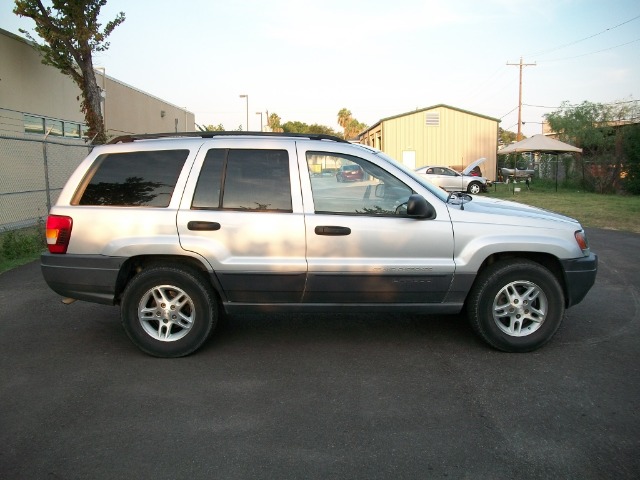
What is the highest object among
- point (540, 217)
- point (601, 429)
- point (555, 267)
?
point (540, 217)

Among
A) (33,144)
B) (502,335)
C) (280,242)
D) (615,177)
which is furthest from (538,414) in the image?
(615,177)

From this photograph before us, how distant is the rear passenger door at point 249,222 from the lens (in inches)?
177

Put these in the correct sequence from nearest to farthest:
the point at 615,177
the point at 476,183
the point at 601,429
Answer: the point at 601,429 → the point at 615,177 → the point at 476,183

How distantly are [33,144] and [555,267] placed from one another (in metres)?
13.6

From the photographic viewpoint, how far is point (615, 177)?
23.3 m

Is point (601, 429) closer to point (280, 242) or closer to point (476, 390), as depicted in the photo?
point (476, 390)

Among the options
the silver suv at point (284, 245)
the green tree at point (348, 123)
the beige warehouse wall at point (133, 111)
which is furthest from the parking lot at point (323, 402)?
the green tree at point (348, 123)

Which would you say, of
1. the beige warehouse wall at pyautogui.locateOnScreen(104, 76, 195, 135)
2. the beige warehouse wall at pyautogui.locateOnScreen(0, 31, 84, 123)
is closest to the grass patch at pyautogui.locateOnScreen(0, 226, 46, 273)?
the beige warehouse wall at pyautogui.locateOnScreen(0, 31, 84, 123)

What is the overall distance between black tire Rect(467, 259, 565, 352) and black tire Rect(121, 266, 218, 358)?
228 centimetres

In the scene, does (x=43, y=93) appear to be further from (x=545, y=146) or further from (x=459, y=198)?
(x=545, y=146)

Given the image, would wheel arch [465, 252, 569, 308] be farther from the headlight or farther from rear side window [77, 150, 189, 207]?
rear side window [77, 150, 189, 207]

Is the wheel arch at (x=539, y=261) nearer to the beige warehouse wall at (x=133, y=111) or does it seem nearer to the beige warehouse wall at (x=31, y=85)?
the beige warehouse wall at (x=31, y=85)

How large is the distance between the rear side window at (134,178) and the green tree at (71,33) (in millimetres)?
10522

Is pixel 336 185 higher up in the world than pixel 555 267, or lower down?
higher up
